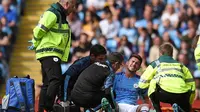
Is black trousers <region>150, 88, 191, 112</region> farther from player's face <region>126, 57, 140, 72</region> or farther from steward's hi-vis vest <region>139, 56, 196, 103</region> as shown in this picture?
player's face <region>126, 57, 140, 72</region>

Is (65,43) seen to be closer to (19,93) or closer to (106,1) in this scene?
(19,93)

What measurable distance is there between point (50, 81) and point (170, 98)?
1.76 metres

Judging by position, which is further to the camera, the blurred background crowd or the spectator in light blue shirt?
the blurred background crowd

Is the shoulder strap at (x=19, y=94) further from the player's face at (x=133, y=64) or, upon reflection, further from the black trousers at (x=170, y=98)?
the black trousers at (x=170, y=98)

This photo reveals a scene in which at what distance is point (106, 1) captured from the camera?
58.1 ft

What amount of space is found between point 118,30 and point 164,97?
683cm

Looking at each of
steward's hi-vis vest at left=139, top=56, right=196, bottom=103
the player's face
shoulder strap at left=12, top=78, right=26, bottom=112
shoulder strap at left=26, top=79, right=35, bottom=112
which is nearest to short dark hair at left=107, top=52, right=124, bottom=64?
the player's face

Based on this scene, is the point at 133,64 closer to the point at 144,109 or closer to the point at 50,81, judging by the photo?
the point at 144,109

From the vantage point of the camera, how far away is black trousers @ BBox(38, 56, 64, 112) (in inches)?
410

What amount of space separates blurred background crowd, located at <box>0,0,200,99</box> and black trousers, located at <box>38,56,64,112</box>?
17.6ft

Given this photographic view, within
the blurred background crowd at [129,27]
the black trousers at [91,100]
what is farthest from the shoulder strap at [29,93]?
the blurred background crowd at [129,27]

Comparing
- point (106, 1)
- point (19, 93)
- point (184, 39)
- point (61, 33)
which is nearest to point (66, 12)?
point (61, 33)

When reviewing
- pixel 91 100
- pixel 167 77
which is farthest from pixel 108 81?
pixel 167 77

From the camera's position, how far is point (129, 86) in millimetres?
10898
